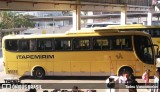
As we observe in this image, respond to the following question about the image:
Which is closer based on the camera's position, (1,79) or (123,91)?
(123,91)

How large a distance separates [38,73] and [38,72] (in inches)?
2.6

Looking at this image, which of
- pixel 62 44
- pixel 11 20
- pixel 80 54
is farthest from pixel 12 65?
pixel 11 20

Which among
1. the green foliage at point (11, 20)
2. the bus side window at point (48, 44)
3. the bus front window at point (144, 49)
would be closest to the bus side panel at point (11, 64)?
the bus side window at point (48, 44)

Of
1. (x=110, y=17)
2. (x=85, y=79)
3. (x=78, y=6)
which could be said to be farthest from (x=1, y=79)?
(x=110, y=17)

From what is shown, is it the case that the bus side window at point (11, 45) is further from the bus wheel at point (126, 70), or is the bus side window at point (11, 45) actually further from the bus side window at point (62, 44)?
the bus wheel at point (126, 70)

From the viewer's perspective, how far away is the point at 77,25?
123ft

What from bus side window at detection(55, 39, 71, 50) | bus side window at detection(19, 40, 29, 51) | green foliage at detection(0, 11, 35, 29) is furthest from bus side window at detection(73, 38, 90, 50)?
green foliage at detection(0, 11, 35, 29)

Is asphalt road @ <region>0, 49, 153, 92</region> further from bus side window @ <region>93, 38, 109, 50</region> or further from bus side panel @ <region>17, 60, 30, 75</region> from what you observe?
bus side window @ <region>93, 38, 109, 50</region>

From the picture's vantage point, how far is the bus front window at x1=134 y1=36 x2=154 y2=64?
19125 millimetres

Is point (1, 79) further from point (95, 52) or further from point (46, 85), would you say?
point (95, 52)

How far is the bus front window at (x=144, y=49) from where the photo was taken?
62.7ft

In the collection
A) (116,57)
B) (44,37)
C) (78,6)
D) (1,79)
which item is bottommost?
(1,79)

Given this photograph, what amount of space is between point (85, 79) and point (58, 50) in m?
2.53

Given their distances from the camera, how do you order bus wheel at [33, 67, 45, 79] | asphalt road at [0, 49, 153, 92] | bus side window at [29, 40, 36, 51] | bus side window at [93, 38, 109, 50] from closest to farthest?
asphalt road at [0, 49, 153, 92]
bus side window at [93, 38, 109, 50]
bus side window at [29, 40, 36, 51]
bus wheel at [33, 67, 45, 79]
